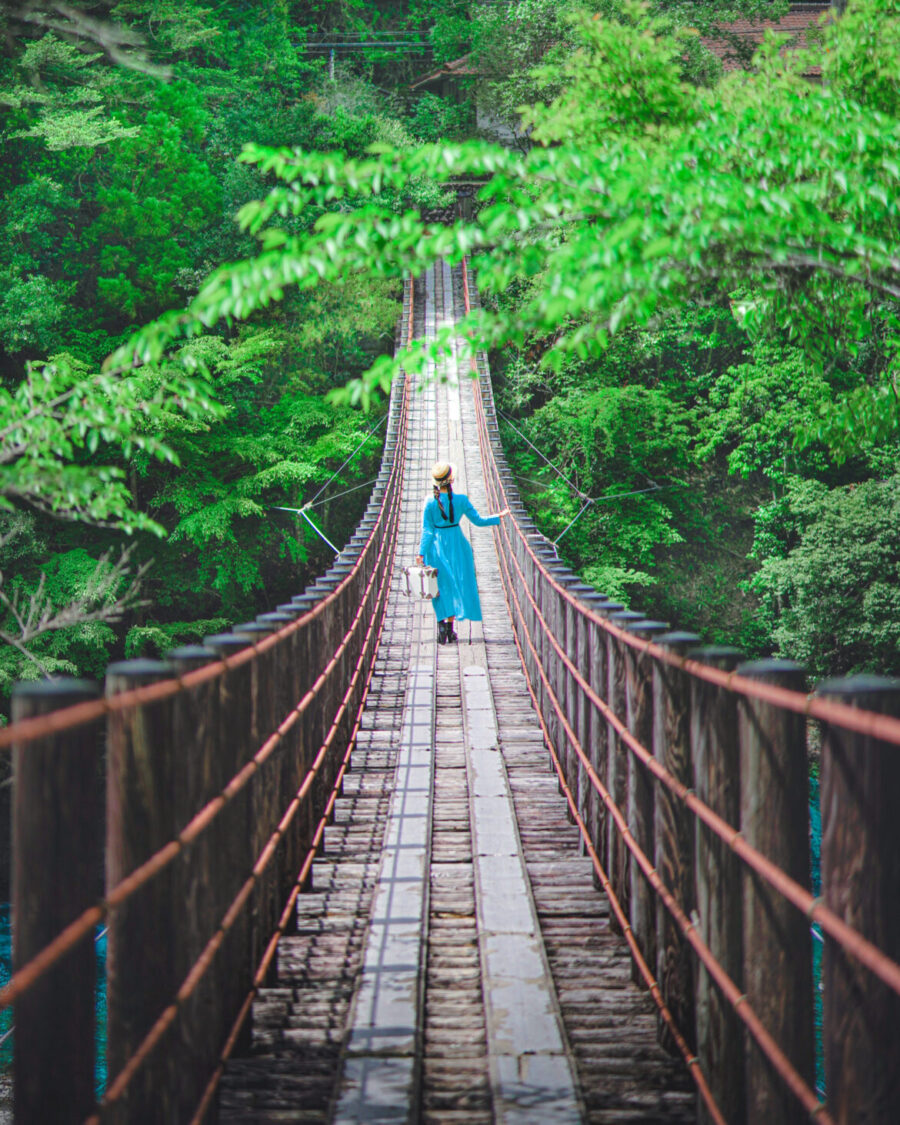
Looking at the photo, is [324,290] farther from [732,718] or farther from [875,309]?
[732,718]

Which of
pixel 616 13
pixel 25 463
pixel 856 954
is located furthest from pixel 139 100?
pixel 856 954

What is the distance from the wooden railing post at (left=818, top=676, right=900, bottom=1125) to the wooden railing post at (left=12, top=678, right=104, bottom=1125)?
38.9 inches

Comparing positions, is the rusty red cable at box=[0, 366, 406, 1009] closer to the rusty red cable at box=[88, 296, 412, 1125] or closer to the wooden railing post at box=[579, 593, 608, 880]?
the rusty red cable at box=[88, 296, 412, 1125]

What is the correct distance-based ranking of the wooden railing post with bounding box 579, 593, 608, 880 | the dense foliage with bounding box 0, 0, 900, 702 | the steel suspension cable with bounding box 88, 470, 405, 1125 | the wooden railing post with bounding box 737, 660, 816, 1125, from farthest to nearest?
the dense foliage with bounding box 0, 0, 900, 702, the wooden railing post with bounding box 579, 593, 608, 880, the wooden railing post with bounding box 737, 660, 816, 1125, the steel suspension cable with bounding box 88, 470, 405, 1125

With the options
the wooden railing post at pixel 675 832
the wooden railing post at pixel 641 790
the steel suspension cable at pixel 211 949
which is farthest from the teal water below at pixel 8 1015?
the wooden railing post at pixel 675 832

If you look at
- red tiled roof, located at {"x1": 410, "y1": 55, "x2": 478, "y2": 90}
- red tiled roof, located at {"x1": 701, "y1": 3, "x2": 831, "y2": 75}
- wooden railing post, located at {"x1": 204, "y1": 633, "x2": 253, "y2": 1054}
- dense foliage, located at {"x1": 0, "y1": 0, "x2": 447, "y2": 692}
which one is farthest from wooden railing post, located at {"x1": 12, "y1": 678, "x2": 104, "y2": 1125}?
red tiled roof, located at {"x1": 410, "y1": 55, "x2": 478, "y2": 90}

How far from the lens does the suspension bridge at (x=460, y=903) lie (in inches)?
51.9

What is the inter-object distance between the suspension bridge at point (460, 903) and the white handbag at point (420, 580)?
300 cm

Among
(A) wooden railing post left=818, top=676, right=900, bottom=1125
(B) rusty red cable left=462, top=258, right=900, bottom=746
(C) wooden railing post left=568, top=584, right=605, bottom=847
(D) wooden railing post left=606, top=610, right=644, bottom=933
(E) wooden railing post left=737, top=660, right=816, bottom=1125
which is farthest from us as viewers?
(C) wooden railing post left=568, top=584, right=605, bottom=847

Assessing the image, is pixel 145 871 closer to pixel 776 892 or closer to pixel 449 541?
pixel 776 892

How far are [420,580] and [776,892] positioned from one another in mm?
5456

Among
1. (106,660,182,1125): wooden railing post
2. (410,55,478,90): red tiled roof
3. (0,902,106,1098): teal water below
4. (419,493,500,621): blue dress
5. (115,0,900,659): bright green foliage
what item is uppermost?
(410,55,478,90): red tiled roof

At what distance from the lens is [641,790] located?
2531 millimetres

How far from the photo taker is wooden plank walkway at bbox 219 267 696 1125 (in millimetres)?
2043
